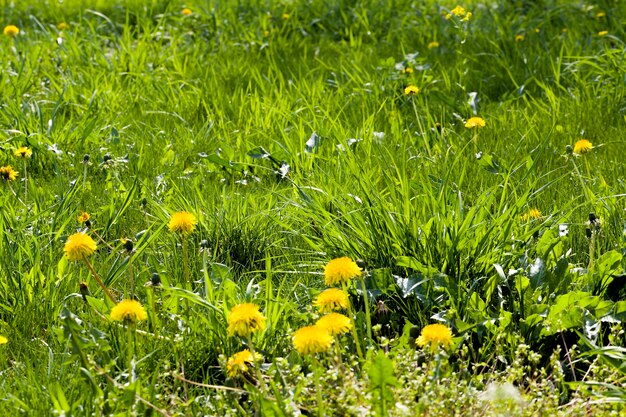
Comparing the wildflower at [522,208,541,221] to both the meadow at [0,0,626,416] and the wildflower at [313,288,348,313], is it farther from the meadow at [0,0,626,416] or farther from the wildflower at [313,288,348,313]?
the wildflower at [313,288,348,313]

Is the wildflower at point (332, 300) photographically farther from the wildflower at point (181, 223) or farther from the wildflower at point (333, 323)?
the wildflower at point (181, 223)

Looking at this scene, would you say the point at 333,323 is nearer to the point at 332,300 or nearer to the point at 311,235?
the point at 332,300

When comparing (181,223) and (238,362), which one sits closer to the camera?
(238,362)

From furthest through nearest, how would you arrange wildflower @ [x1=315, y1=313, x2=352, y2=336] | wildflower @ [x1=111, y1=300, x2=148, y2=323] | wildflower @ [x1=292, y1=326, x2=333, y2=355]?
1. wildflower @ [x1=111, y1=300, x2=148, y2=323]
2. wildflower @ [x1=315, y1=313, x2=352, y2=336]
3. wildflower @ [x1=292, y1=326, x2=333, y2=355]

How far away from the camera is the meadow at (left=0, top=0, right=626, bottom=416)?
2.03 meters

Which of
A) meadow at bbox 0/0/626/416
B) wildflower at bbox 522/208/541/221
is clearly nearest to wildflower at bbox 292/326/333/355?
meadow at bbox 0/0/626/416

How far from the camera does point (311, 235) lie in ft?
8.68

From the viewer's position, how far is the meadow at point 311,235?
2.03 meters

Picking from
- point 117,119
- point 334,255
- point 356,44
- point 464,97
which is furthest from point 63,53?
point 334,255

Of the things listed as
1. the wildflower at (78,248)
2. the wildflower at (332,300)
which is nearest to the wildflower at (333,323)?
the wildflower at (332,300)

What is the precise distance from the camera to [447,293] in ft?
7.73

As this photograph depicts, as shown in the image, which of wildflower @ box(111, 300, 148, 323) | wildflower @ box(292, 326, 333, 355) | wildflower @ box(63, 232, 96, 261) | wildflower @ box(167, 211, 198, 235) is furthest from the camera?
wildflower @ box(167, 211, 198, 235)

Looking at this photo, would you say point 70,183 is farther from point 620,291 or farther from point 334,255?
point 620,291

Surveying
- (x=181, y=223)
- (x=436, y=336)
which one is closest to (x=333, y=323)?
(x=436, y=336)
